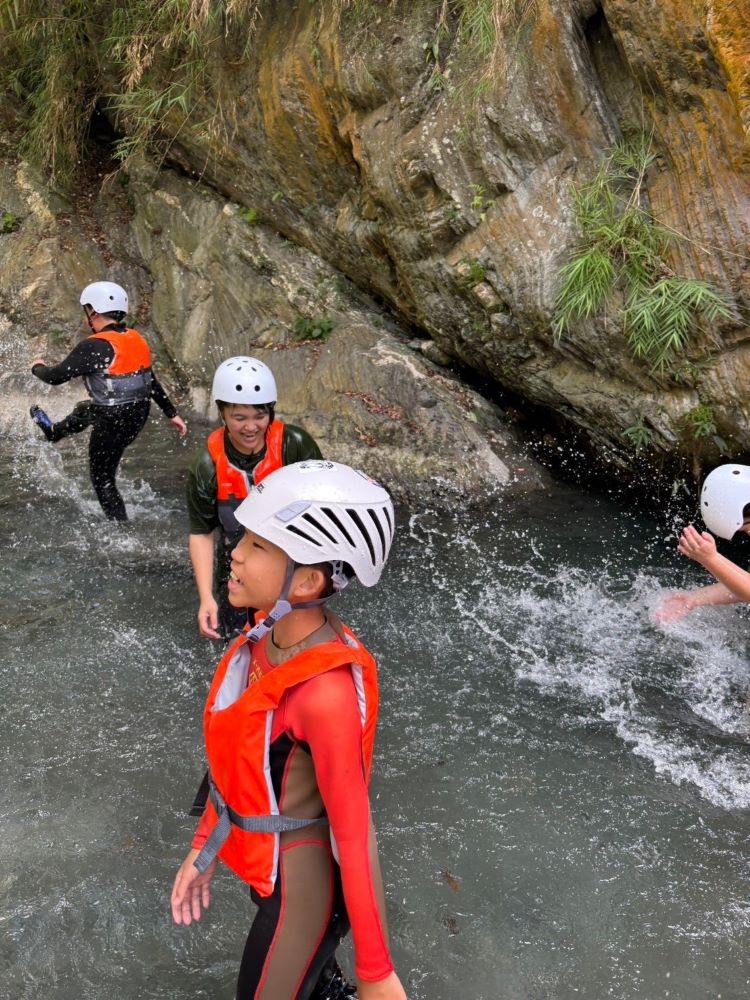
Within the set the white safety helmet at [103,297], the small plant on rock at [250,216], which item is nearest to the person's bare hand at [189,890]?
the white safety helmet at [103,297]

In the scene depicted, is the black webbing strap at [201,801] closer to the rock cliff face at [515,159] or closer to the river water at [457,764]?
the river water at [457,764]

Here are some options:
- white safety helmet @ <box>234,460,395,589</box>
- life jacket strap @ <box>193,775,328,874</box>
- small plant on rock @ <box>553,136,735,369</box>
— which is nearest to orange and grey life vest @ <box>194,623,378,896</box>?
life jacket strap @ <box>193,775,328,874</box>

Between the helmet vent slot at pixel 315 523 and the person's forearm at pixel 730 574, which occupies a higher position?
the helmet vent slot at pixel 315 523

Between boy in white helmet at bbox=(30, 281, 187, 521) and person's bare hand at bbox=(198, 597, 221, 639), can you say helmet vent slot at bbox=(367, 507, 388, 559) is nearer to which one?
person's bare hand at bbox=(198, 597, 221, 639)

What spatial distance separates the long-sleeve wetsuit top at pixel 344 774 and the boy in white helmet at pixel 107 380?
15.0ft

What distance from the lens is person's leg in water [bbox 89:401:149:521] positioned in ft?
20.7

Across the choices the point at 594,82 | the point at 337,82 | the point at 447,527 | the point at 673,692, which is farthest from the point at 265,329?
the point at 673,692

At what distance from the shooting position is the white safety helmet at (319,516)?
2139 mm

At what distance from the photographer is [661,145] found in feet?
20.0

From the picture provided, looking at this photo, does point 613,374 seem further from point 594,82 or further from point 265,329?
point 265,329

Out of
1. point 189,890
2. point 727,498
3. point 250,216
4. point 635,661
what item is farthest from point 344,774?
point 250,216

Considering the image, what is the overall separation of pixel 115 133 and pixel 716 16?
7.72m

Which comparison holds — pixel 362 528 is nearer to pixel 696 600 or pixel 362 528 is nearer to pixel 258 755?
pixel 258 755

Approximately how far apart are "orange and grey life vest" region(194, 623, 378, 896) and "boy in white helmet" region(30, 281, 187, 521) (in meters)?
4.39
